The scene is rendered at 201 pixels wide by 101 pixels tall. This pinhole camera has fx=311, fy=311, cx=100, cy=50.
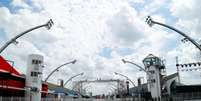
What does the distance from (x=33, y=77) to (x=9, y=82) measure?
6.09m

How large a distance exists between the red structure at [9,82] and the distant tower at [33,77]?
80cm

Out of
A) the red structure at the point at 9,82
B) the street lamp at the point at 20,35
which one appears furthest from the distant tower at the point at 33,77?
the street lamp at the point at 20,35

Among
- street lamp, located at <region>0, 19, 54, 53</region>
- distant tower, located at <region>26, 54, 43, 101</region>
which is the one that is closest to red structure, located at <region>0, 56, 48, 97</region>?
distant tower, located at <region>26, 54, 43, 101</region>

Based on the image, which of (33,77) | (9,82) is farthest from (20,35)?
(33,77)

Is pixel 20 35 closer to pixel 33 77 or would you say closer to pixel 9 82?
pixel 9 82

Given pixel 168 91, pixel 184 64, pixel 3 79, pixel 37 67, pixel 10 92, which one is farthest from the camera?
pixel 168 91

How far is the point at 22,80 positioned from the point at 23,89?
1335mm

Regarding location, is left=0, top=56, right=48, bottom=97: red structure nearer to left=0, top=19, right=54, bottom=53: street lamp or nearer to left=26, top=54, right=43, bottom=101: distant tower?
left=26, top=54, right=43, bottom=101: distant tower

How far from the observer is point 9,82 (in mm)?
37375

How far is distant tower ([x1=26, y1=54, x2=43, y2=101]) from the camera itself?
43.0 meters

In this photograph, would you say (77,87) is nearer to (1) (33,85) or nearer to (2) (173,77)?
(2) (173,77)

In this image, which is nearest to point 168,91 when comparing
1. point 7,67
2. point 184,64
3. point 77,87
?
point 184,64

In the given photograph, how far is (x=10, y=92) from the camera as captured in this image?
38188 millimetres

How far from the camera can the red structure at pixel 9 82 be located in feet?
115
